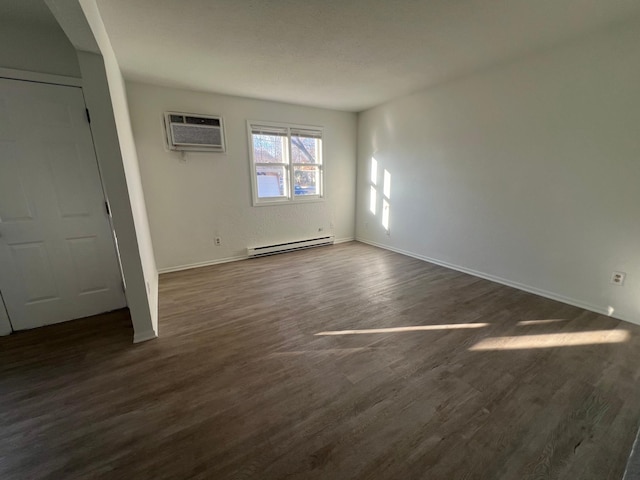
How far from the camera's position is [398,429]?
1.40 meters

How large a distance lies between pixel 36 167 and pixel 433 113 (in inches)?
176

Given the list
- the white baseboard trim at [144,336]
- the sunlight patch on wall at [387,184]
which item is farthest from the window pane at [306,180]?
the white baseboard trim at [144,336]

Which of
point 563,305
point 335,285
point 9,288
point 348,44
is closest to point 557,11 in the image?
point 348,44

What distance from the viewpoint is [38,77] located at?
6.98 feet

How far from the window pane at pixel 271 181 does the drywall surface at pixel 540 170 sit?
2.08m

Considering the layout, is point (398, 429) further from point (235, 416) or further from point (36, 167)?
point (36, 167)

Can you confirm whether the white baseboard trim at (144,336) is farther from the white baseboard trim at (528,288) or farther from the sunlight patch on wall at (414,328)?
the white baseboard trim at (528,288)

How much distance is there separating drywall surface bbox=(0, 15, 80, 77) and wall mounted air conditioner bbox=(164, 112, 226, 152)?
124cm

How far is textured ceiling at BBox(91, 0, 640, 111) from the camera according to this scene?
1.87 metres

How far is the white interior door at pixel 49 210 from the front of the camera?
216cm

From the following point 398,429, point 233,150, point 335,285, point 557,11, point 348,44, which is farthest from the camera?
point 233,150

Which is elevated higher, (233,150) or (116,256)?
(233,150)

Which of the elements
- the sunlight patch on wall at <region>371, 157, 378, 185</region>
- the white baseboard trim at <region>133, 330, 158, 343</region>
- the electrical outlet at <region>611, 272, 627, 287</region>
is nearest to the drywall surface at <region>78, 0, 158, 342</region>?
the white baseboard trim at <region>133, 330, 158, 343</region>

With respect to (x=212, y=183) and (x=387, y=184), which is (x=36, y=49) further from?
(x=387, y=184)
